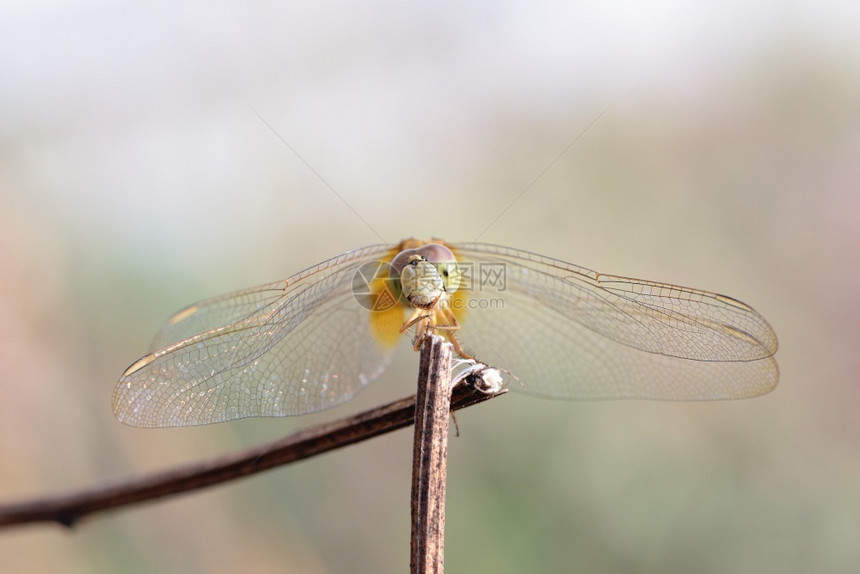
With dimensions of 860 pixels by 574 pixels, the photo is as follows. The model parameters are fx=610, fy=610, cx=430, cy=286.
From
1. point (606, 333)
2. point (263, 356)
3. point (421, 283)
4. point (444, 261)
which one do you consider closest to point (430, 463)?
point (421, 283)

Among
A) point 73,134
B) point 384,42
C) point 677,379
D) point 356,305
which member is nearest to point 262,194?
point 73,134

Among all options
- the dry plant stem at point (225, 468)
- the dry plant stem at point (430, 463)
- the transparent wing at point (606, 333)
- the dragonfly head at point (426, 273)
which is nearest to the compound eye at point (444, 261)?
the dragonfly head at point (426, 273)

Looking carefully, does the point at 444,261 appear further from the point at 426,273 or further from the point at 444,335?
the point at 444,335

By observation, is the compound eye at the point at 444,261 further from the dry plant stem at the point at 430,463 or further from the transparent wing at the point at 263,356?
the dry plant stem at the point at 430,463

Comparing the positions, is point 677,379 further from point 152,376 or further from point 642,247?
point 152,376

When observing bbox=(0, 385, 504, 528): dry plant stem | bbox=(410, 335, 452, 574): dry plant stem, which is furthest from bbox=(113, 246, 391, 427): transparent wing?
bbox=(410, 335, 452, 574): dry plant stem

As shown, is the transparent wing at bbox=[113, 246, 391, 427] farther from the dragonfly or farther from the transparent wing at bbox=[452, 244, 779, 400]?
the transparent wing at bbox=[452, 244, 779, 400]
